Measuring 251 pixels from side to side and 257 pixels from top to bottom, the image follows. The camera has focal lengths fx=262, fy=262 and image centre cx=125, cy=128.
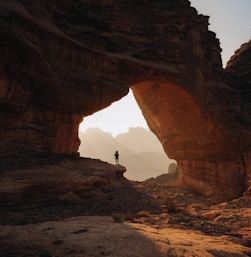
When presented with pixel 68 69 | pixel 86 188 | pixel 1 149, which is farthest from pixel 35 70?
pixel 86 188

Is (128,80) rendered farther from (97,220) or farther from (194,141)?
(97,220)

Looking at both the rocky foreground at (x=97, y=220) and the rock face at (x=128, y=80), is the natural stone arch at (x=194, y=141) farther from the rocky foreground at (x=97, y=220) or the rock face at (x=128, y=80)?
the rocky foreground at (x=97, y=220)

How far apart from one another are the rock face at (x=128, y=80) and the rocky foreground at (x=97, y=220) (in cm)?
305

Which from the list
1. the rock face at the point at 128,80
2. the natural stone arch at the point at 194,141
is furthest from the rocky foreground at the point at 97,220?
the natural stone arch at the point at 194,141

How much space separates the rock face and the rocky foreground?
3.05 metres

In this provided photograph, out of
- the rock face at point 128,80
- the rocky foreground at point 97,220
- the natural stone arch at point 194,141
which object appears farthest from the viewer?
the natural stone arch at point 194,141

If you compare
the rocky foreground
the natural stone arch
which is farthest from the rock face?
the rocky foreground

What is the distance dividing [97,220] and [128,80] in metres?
13.7

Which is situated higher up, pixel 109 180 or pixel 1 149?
pixel 1 149

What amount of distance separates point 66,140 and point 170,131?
39.5 ft

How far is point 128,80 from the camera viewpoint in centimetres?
1969

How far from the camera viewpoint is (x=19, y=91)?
14.0 metres

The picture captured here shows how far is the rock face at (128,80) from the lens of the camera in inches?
552

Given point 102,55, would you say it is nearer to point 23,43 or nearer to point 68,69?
point 68,69
